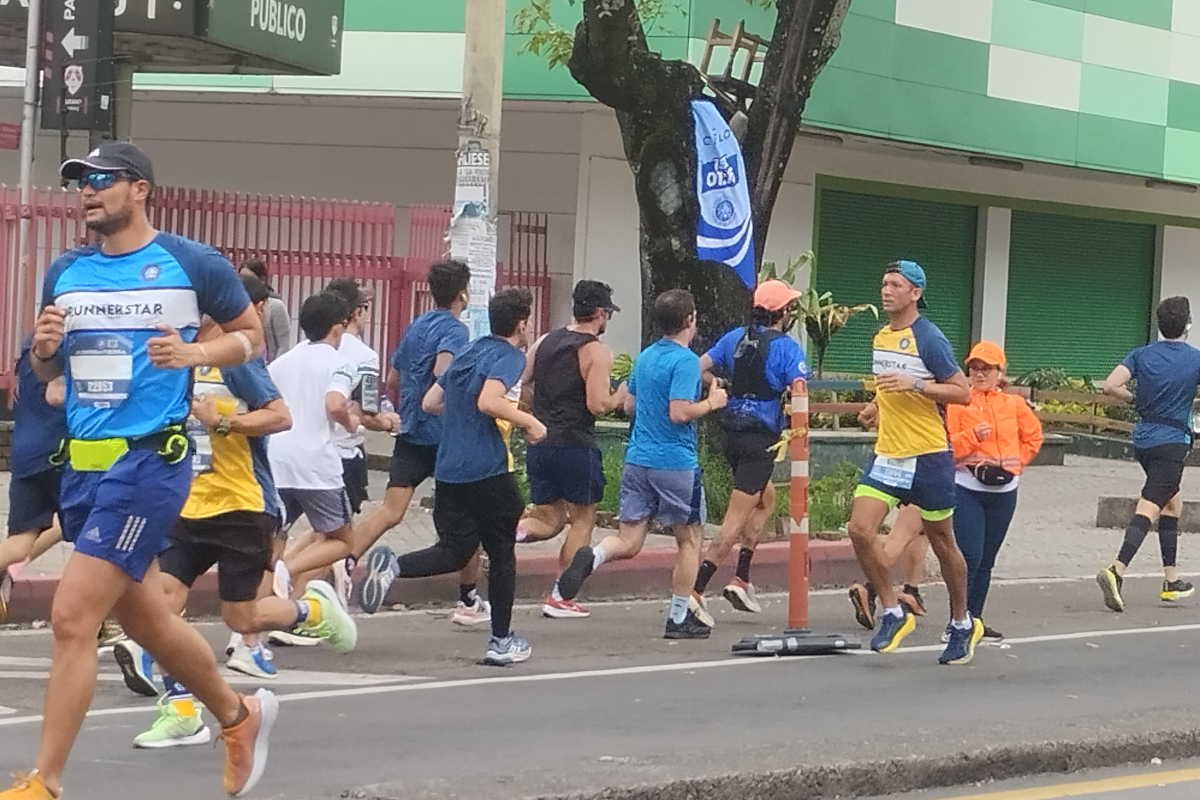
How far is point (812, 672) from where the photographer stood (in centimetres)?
912

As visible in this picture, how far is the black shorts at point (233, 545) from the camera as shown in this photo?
711 cm

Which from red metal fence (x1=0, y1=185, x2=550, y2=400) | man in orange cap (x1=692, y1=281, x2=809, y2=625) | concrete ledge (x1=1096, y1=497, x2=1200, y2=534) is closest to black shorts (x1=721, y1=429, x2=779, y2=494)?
man in orange cap (x1=692, y1=281, x2=809, y2=625)

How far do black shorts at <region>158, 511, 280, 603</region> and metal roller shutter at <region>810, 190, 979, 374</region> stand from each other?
16299mm

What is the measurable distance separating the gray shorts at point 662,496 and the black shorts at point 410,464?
3.60 feet

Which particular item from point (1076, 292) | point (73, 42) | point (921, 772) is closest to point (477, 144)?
point (73, 42)

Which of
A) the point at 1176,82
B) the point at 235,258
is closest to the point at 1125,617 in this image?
the point at 235,258

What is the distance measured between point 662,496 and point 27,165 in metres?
7.61

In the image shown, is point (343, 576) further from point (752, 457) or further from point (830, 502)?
point (830, 502)

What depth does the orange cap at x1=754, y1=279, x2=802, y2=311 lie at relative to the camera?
1045 centimetres

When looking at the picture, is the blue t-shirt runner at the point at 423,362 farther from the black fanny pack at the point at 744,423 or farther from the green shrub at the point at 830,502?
the green shrub at the point at 830,502

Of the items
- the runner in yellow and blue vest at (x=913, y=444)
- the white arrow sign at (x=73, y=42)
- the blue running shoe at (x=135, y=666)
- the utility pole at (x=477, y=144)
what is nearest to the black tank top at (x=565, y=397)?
the runner in yellow and blue vest at (x=913, y=444)

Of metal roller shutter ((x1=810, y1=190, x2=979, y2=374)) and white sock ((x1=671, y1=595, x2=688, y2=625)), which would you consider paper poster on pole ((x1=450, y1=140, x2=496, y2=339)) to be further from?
metal roller shutter ((x1=810, y1=190, x2=979, y2=374))

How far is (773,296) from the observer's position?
10.5 metres

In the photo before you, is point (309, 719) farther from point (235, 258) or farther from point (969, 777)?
point (235, 258)
